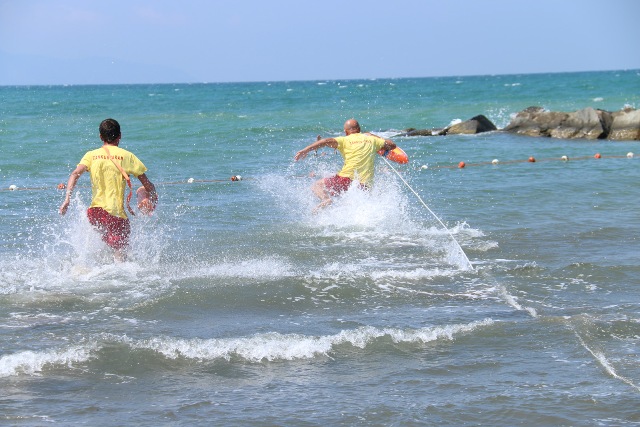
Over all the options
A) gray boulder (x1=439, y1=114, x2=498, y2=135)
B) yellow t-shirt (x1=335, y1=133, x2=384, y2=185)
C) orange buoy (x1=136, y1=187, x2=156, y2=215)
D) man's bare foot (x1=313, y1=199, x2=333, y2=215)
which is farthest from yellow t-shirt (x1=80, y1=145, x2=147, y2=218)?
gray boulder (x1=439, y1=114, x2=498, y2=135)

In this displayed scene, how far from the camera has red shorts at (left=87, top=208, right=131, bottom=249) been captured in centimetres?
855

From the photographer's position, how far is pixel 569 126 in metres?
27.5

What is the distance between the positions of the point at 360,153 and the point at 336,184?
59 cm

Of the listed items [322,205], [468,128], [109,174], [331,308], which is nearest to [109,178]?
[109,174]

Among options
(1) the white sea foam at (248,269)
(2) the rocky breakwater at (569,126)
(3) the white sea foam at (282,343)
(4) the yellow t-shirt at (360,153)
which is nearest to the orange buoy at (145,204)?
(1) the white sea foam at (248,269)

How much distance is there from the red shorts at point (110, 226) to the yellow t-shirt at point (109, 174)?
0.06 meters

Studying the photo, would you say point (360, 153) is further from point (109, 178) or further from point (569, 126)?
point (569, 126)

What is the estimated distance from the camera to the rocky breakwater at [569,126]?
26406 millimetres

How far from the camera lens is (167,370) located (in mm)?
6324

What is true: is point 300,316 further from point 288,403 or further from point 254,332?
point 288,403

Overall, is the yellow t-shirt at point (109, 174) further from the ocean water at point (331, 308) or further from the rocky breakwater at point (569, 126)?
the rocky breakwater at point (569, 126)

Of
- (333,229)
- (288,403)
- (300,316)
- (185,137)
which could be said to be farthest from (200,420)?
(185,137)

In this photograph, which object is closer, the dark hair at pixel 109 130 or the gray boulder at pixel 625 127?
the dark hair at pixel 109 130

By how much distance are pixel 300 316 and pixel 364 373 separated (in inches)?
64.2
